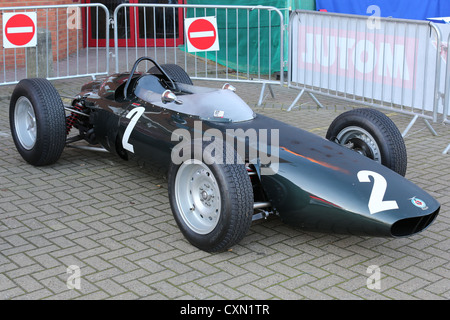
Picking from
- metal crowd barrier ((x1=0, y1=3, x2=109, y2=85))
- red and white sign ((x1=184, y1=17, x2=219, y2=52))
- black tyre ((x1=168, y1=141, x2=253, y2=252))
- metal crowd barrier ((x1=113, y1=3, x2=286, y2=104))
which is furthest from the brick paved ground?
metal crowd barrier ((x1=113, y1=3, x2=286, y2=104))

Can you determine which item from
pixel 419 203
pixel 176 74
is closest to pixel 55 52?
pixel 176 74

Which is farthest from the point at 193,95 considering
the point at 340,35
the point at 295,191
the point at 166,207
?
the point at 340,35

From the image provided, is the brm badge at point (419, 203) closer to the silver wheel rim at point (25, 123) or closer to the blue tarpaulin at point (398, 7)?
the silver wheel rim at point (25, 123)

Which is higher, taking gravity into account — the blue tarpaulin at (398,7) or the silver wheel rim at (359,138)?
the blue tarpaulin at (398,7)

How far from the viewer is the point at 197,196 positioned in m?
5.23

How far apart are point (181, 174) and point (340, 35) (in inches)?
187

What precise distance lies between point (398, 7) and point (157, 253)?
8.13m

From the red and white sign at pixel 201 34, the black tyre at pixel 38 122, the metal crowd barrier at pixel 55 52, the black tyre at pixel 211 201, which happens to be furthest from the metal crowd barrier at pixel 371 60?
the black tyre at pixel 211 201

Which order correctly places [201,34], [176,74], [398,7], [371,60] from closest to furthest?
[176,74], [371,60], [201,34], [398,7]

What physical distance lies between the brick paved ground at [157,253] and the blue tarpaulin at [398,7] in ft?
17.5

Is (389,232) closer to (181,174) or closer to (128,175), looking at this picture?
(181,174)

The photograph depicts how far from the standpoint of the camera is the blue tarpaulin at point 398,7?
37.1ft

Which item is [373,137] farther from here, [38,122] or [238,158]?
[38,122]

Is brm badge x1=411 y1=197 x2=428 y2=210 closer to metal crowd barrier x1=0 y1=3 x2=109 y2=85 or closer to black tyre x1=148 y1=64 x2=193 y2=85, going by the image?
black tyre x1=148 y1=64 x2=193 y2=85
